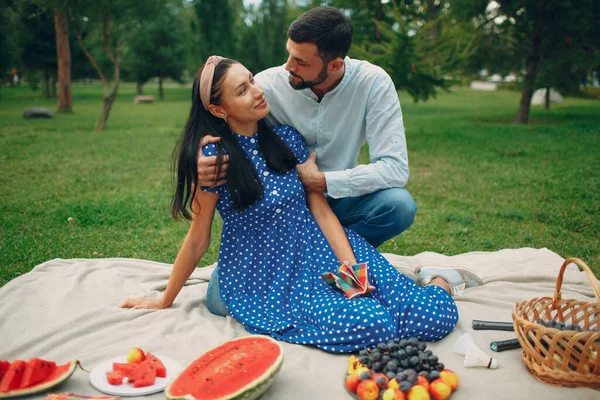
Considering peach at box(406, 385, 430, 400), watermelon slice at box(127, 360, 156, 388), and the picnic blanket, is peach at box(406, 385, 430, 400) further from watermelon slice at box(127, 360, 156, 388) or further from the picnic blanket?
watermelon slice at box(127, 360, 156, 388)

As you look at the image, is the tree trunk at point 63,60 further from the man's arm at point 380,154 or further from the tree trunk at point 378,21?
the man's arm at point 380,154

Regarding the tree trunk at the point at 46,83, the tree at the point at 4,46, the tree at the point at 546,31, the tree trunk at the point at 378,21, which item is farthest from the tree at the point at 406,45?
the tree trunk at the point at 46,83

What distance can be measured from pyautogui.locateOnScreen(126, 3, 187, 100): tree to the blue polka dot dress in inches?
1182

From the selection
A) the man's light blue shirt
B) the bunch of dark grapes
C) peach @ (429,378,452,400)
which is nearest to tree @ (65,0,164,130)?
the man's light blue shirt

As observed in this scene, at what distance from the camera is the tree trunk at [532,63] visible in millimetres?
13539

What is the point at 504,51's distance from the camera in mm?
15492

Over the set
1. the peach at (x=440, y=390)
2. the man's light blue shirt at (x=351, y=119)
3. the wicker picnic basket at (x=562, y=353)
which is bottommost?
the peach at (x=440, y=390)

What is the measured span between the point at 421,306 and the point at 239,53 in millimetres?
25071

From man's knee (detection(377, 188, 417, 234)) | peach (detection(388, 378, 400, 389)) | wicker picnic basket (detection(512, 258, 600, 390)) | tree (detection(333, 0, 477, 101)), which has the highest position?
tree (detection(333, 0, 477, 101))

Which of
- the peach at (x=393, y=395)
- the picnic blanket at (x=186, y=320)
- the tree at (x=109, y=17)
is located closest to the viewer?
the peach at (x=393, y=395)

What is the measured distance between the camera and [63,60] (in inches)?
785

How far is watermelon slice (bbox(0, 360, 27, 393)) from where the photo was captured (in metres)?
2.59

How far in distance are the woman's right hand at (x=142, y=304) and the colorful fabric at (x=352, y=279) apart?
3.93 feet

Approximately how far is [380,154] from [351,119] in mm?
349
